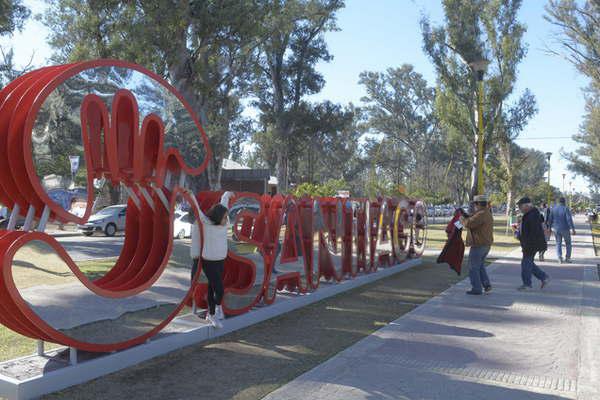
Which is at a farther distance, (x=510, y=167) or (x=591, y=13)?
(x=510, y=167)

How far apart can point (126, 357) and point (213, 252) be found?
152 cm

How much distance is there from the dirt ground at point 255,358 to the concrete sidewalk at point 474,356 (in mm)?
281

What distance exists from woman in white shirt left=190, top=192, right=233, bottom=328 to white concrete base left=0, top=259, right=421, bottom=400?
0.86 feet

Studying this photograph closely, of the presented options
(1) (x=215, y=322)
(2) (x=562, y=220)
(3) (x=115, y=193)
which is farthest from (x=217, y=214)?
(2) (x=562, y=220)

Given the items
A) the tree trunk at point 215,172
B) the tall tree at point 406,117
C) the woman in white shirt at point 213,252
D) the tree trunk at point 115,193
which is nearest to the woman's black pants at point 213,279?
the woman in white shirt at point 213,252

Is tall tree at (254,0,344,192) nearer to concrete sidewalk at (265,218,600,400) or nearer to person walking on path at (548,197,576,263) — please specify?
person walking on path at (548,197,576,263)

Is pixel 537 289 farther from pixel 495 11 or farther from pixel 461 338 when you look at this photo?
pixel 495 11

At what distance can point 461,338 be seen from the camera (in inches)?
255

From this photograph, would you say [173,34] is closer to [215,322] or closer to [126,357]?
[215,322]

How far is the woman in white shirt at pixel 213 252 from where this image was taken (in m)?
6.20

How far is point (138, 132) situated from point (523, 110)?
102 feet

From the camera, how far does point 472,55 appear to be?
2631cm

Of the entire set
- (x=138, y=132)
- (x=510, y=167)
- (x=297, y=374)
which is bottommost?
(x=297, y=374)

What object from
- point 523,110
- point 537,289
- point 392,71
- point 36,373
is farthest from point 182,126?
point 392,71
